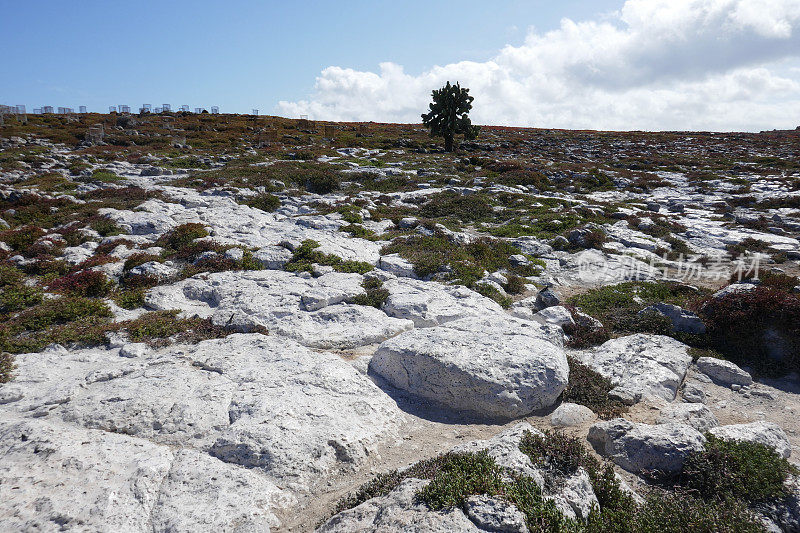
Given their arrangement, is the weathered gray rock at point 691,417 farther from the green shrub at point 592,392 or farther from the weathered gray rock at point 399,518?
the weathered gray rock at point 399,518

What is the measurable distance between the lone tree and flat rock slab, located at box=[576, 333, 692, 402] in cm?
4618

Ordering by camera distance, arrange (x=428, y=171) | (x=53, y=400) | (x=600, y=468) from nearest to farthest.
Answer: (x=600, y=468) < (x=53, y=400) < (x=428, y=171)

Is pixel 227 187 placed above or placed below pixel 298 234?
above

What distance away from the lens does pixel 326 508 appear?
5738 millimetres

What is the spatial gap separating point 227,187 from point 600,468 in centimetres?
2760

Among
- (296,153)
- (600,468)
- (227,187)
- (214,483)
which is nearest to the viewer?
(214,483)

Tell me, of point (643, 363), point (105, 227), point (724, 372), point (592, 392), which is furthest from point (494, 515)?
point (105, 227)

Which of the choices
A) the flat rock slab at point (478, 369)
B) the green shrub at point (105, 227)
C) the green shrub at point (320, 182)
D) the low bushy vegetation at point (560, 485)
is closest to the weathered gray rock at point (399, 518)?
the low bushy vegetation at point (560, 485)

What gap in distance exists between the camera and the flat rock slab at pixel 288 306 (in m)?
10.7

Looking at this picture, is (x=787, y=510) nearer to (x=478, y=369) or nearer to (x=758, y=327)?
(x=478, y=369)

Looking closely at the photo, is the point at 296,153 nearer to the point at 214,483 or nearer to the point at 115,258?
the point at 115,258

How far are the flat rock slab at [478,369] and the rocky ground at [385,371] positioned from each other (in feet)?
0.16

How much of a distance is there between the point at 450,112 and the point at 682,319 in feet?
151

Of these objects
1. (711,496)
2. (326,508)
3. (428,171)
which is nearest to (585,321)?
(711,496)
